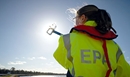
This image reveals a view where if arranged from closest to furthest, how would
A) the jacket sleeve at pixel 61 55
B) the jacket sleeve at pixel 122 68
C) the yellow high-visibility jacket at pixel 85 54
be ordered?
the yellow high-visibility jacket at pixel 85 54, the jacket sleeve at pixel 61 55, the jacket sleeve at pixel 122 68

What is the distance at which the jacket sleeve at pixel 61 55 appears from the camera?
→ 226cm

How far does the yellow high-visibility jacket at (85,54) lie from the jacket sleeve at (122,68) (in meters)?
0.10

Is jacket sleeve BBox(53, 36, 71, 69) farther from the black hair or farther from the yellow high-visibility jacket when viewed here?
the black hair

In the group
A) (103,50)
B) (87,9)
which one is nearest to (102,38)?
(103,50)

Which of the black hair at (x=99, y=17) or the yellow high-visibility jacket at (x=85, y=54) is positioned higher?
the black hair at (x=99, y=17)

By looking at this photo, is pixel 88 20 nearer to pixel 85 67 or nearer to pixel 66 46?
pixel 66 46

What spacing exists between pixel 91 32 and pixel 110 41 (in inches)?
18.6

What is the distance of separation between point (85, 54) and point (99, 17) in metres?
0.72

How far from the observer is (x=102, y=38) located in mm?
2383

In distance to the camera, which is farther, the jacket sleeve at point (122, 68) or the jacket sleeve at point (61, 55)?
the jacket sleeve at point (122, 68)

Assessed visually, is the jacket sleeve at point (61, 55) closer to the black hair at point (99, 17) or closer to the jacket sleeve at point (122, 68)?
the black hair at point (99, 17)

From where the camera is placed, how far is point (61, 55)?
232cm

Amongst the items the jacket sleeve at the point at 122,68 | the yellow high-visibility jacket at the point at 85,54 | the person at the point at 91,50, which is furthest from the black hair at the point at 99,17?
the jacket sleeve at the point at 122,68

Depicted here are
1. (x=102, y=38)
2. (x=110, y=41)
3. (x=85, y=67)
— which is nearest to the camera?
(x=85, y=67)
